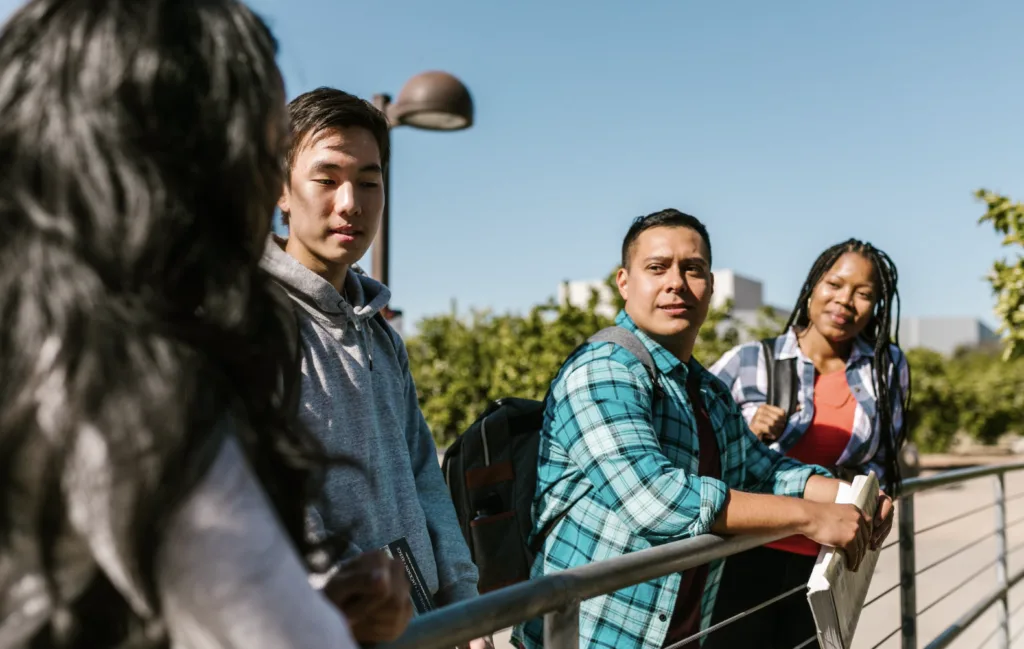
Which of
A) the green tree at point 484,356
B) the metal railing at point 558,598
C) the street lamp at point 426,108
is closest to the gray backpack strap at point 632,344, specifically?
the metal railing at point 558,598

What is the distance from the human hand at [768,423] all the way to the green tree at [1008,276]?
178 inches

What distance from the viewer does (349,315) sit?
1991 millimetres

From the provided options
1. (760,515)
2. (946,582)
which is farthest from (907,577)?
(946,582)

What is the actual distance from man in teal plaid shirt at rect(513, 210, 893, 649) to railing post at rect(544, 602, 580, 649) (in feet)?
1.96

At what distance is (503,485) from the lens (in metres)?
2.53

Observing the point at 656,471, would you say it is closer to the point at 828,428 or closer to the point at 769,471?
the point at 769,471

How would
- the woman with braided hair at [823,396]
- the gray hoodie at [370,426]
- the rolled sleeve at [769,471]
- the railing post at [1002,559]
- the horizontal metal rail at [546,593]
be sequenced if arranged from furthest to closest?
the railing post at [1002,559] → the woman with braided hair at [823,396] → the rolled sleeve at [769,471] → the gray hoodie at [370,426] → the horizontal metal rail at [546,593]

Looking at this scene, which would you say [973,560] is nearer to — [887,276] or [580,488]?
[887,276]

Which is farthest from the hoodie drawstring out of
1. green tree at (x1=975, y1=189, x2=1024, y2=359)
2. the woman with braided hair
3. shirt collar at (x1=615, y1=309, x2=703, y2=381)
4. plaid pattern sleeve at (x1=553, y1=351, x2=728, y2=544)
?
green tree at (x1=975, y1=189, x2=1024, y2=359)

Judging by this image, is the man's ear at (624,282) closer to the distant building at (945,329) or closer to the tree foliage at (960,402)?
the tree foliage at (960,402)

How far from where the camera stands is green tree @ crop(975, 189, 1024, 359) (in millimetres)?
7242

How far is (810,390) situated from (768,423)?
10.8 inches

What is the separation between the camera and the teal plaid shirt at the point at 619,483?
2.24 meters

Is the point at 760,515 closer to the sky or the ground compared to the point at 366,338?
closer to the ground
